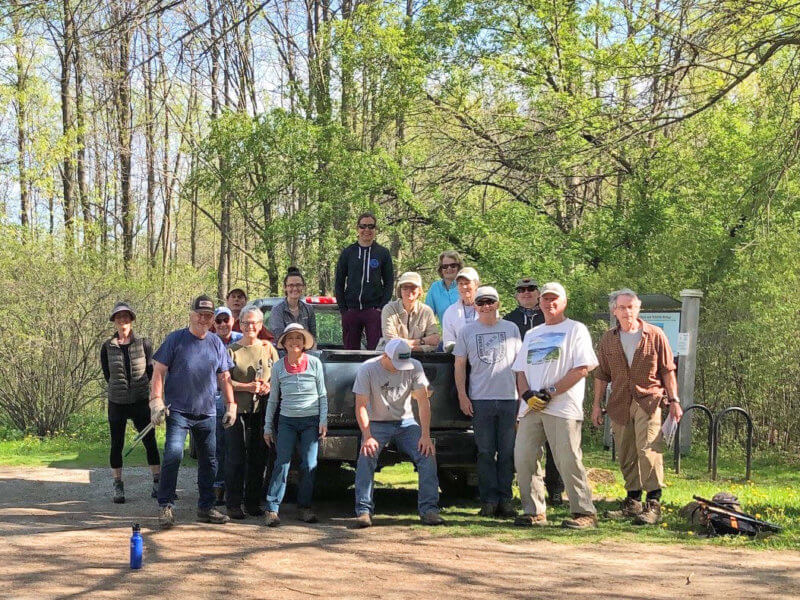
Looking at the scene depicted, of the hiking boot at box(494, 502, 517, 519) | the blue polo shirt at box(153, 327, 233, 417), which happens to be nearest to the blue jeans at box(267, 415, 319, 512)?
the blue polo shirt at box(153, 327, 233, 417)

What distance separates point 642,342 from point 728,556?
2.01 m

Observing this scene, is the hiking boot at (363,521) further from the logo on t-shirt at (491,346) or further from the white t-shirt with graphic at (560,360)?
the logo on t-shirt at (491,346)

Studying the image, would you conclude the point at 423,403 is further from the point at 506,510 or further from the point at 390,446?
the point at 506,510

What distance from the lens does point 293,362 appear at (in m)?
8.31

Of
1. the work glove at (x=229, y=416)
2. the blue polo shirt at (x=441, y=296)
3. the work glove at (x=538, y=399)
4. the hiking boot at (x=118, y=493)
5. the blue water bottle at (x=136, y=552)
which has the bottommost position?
the hiking boot at (x=118, y=493)

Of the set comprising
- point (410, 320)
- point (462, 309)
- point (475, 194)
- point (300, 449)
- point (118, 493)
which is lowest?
point (118, 493)

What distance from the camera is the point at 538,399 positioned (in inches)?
315

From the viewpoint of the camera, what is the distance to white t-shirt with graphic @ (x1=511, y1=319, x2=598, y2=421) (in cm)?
802

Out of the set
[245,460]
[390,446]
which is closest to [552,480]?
[390,446]

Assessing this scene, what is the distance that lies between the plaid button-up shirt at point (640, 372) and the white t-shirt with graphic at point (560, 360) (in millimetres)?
463

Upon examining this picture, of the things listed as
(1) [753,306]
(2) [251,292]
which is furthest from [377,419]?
(2) [251,292]

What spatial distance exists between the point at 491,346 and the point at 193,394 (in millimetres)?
2559

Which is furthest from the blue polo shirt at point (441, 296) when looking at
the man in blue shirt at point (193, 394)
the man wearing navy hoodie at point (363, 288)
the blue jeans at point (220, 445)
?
the man in blue shirt at point (193, 394)

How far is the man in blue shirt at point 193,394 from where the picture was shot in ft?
26.7
